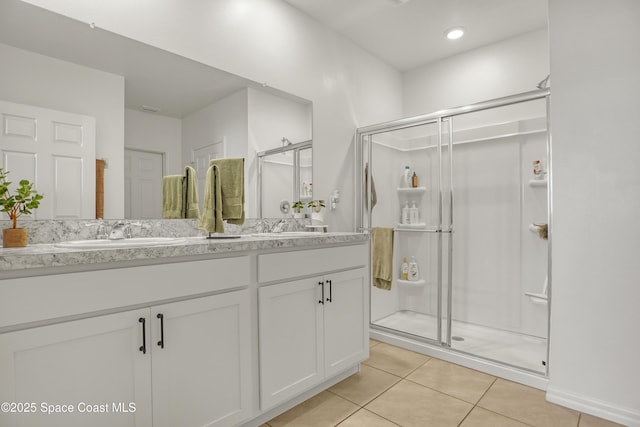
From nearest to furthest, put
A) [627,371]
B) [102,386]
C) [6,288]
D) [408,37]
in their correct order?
[6,288], [102,386], [627,371], [408,37]

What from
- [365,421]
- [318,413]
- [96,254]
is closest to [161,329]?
[96,254]

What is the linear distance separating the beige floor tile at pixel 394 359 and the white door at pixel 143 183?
1754 mm

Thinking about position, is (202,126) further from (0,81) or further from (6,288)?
(6,288)

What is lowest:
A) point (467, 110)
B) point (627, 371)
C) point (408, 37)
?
point (627, 371)

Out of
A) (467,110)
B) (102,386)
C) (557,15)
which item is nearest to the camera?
(102,386)

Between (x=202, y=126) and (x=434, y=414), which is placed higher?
(x=202, y=126)

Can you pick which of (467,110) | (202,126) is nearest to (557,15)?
(467,110)

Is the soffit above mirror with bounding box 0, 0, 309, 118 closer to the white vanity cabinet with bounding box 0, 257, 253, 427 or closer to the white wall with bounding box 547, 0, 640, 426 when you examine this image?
the white vanity cabinet with bounding box 0, 257, 253, 427

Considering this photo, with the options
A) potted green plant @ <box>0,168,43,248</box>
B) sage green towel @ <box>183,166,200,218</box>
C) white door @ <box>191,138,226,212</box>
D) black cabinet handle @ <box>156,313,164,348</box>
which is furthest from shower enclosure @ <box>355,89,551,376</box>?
potted green plant @ <box>0,168,43,248</box>

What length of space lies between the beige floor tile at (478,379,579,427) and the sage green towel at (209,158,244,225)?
1704 mm

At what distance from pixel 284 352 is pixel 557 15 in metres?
2.33

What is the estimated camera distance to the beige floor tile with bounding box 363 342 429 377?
90.5 inches

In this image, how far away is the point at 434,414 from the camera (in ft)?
5.77

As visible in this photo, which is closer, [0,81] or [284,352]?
[0,81]
